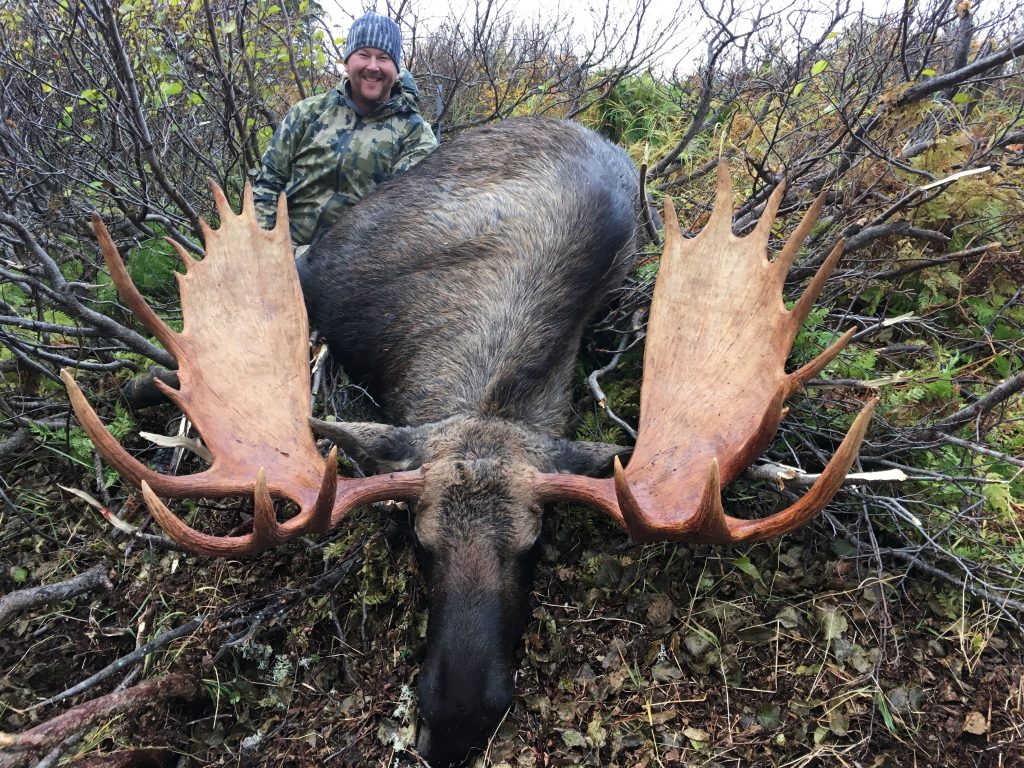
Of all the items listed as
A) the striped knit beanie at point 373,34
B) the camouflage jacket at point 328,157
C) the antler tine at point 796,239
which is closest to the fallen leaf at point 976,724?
the antler tine at point 796,239

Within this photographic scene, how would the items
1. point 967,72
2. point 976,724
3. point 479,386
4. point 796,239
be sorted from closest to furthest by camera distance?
point 976,724 < point 796,239 < point 479,386 < point 967,72

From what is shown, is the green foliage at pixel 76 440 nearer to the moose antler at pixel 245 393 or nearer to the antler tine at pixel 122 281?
the moose antler at pixel 245 393

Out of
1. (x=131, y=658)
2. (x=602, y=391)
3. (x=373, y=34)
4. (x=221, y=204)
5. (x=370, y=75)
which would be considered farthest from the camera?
(x=370, y=75)

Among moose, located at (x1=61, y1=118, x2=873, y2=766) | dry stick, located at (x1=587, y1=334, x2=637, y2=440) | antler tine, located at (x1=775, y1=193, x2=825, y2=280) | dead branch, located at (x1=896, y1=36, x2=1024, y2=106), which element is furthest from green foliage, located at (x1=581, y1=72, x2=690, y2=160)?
antler tine, located at (x1=775, y1=193, x2=825, y2=280)

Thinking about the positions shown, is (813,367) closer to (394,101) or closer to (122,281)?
(122,281)

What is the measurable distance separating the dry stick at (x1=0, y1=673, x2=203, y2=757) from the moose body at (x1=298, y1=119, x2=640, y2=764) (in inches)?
47.0

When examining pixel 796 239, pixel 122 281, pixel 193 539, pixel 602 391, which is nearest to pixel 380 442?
pixel 193 539

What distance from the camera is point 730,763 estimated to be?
104 inches

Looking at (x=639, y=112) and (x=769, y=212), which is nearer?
(x=769, y=212)

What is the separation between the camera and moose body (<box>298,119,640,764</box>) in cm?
255

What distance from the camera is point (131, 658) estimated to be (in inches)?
118

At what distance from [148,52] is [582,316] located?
4.56 m

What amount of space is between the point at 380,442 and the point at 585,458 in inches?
36.6

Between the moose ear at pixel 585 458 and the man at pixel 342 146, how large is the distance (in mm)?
3126
